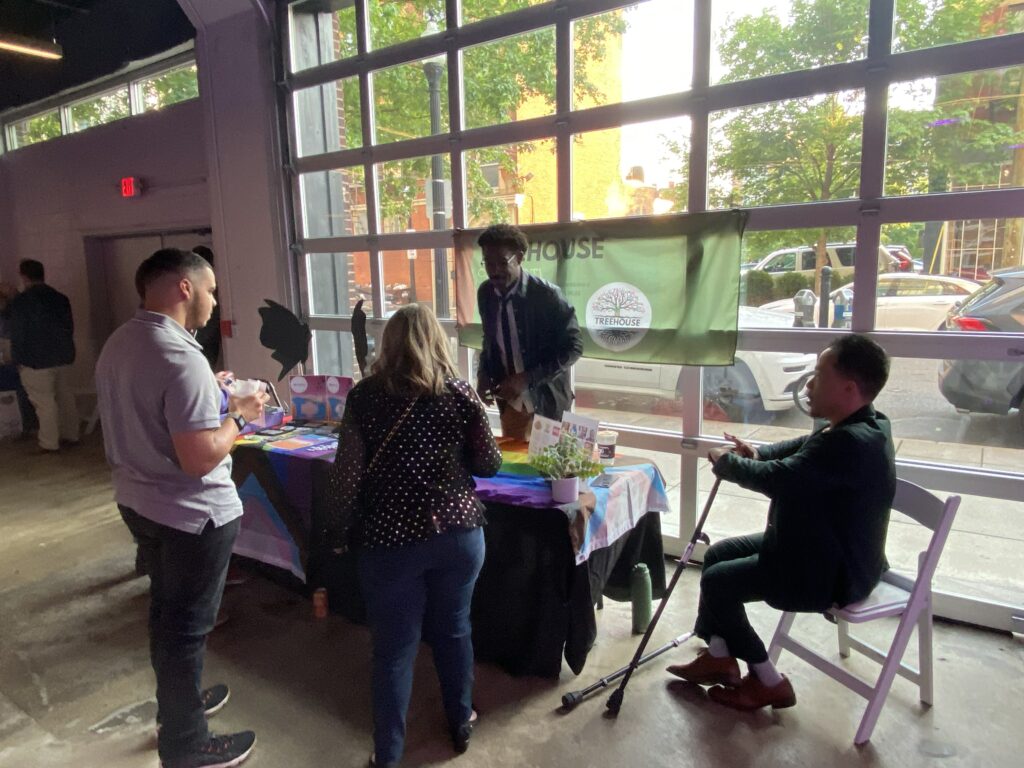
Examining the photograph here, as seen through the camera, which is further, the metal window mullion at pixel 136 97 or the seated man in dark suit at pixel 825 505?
the metal window mullion at pixel 136 97

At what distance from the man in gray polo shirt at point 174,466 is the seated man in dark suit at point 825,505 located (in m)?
1.55

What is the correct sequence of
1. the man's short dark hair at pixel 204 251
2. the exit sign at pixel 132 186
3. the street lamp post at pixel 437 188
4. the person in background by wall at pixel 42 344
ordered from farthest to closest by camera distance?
the exit sign at pixel 132 186, the person in background by wall at pixel 42 344, the man's short dark hair at pixel 204 251, the street lamp post at pixel 437 188

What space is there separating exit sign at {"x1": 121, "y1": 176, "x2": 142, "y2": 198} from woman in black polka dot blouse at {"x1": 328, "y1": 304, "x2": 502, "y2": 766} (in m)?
5.06

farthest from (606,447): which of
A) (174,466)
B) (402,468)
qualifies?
(174,466)

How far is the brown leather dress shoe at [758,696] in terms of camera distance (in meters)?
2.32

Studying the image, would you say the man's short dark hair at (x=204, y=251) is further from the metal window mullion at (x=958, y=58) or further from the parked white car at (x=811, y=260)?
the metal window mullion at (x=958, y=58)

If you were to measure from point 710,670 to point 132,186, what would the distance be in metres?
5.85

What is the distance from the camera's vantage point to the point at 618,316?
3477 mm

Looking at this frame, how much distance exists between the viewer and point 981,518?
3.62 m

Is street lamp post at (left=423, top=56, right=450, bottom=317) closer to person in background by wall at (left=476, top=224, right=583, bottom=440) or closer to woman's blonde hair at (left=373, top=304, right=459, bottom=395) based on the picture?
person in background by wall at (left=476, top=224, right=583, bottom=440)

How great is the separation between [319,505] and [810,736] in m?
1.98

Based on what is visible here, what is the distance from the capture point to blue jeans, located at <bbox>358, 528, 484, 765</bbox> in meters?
1.90

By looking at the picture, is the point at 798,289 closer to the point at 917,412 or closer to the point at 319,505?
the point at 917,412

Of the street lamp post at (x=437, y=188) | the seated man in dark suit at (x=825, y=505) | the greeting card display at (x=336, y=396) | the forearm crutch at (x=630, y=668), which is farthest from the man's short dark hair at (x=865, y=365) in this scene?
the street lamp post at (x=437, y=188)
